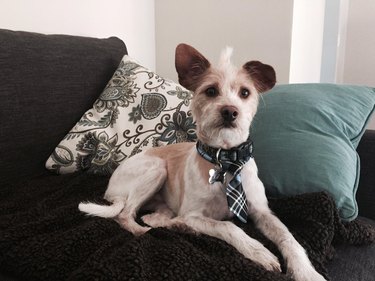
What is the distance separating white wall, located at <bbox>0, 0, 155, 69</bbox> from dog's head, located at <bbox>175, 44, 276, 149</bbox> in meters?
1.05

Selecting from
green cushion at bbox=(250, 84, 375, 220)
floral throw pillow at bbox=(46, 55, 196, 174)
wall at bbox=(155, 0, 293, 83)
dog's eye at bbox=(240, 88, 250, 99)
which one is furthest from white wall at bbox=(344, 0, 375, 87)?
dog's eye at bbox=(240, 88, 250, 99)

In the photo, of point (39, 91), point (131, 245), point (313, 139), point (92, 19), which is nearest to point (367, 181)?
point (313, 139)

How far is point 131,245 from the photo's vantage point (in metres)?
0.96

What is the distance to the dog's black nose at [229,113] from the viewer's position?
119 cm

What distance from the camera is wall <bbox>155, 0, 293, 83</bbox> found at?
221 centimetres

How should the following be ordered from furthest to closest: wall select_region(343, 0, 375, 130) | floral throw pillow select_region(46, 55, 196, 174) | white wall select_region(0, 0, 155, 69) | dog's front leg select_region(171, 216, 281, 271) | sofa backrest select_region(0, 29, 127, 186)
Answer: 1. wall select_region(343, 0, 375, 130)
2. white wall select_region(0, 0, 155, 69)
3. floral throw pillow select_region(46, 55, 196, 174)
4. sofa backrest select_region(0, 29, 127, 186)
5. dog's front leg select_region(171, 216, 281, 271)

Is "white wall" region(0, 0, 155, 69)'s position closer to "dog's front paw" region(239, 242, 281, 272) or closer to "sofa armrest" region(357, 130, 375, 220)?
"dog's front paw" region(239, 242, 281, 272)

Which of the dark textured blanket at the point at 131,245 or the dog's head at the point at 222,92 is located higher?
the dog's head at the point at 222,92

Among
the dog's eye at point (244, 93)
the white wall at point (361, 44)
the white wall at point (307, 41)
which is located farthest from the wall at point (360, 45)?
the dog's eye at point (244, 93)

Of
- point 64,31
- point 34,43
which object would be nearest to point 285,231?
point 34,43

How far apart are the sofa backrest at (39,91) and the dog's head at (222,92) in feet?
2.30

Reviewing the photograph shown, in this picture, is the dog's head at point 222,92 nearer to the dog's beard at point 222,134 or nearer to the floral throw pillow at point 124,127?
the dog's beard at point 222,134

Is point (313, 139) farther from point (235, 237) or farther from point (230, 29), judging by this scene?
point (230, 29)

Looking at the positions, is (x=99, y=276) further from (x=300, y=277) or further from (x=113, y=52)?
(x=113, y=52)
